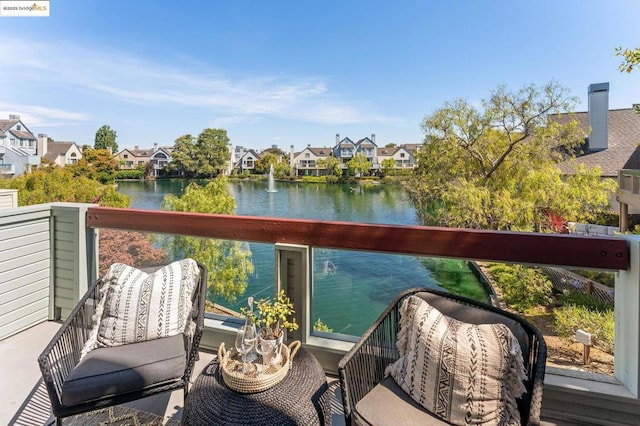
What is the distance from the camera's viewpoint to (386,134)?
32.6 metres

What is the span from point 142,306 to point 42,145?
3647 centimetres

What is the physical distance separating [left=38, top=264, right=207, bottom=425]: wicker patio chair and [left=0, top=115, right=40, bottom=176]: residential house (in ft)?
89.6

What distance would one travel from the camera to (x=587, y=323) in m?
2.09

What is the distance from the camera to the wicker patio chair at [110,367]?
5.34 feet

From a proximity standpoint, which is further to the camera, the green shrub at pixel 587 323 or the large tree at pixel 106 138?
the large tree at pixel 106 138

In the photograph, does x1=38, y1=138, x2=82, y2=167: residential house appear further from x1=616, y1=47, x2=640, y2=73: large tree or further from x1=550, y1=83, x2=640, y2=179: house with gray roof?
x1=550, y1=83, x2=640, y2=179: house with gray roof

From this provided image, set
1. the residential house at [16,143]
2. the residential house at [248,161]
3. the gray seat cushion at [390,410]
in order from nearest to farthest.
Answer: the gray seat cushion at [390,410] → the residential house at [16,143] → the residential house at [248,161]

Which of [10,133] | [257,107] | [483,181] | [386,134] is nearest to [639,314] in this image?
[483,181]

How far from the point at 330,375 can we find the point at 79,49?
2674 centimetres

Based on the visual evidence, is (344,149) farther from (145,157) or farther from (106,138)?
(106,138)

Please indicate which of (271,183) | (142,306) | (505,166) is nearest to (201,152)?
(271,183)

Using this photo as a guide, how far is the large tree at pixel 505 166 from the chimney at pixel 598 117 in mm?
2559

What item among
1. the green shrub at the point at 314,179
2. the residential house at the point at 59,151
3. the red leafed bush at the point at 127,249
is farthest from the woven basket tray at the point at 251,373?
the green shrub at the point at 314,179

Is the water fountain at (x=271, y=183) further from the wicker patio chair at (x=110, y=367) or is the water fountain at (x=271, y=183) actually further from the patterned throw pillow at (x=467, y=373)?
the patterned throw pillow at (x=467, y=373)
